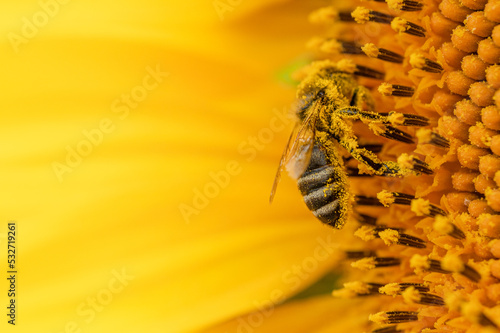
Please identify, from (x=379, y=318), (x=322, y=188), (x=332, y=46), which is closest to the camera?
(x=322, y=188)

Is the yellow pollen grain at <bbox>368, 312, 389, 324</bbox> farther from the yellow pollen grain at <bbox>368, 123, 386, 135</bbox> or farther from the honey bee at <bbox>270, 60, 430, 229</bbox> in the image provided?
the yellow pollen grain at <bbox>368, 123, 386, 135</bbox>

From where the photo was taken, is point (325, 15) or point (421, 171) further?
point (325, 15)

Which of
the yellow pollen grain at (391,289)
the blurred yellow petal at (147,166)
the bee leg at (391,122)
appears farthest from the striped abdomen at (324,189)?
Answer: the blurred yellow petal at (147,166)

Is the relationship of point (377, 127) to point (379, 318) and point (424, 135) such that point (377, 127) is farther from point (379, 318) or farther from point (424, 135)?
point (379, 318)

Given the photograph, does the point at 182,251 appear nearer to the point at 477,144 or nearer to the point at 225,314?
the point at 225,314

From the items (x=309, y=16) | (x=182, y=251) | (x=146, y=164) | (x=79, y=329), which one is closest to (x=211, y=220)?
(x=182, y=251)

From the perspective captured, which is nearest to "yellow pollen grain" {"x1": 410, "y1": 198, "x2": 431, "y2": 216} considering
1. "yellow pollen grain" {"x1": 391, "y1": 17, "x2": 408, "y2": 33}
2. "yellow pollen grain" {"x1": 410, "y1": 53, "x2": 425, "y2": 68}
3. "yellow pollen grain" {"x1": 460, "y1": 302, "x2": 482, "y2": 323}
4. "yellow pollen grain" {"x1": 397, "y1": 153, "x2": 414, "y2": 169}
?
"yellow pollen grain" {"x1": 397, "y1": 153, "x2": 414, "y2": 169}

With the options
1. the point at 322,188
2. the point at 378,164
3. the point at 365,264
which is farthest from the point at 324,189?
the point at 365,264
